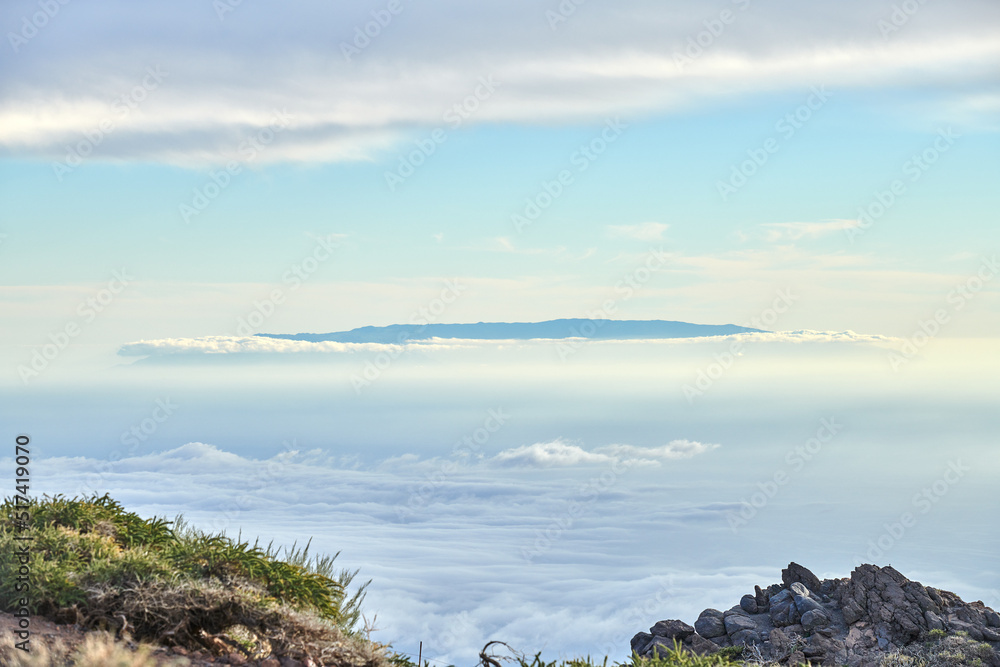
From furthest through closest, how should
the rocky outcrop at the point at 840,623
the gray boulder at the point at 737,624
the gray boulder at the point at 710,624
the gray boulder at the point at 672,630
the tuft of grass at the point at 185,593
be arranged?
the gray boulder at the point at 672,630 < the gray boulder at the point at 710,624 < the gray boulder at the point at 737,624 < the rocky outcrop at the point at 840,623 < the tuft of grass at the point at 185,593

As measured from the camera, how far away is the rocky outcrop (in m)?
14.7

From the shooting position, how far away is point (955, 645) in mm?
14141

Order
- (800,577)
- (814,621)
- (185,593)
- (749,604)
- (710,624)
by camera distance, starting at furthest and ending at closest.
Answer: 1. (800,577)
2. (749,604)
3. (710,624)
4. (814,621)
5. (185,593)

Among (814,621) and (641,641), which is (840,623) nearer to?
(814,621)

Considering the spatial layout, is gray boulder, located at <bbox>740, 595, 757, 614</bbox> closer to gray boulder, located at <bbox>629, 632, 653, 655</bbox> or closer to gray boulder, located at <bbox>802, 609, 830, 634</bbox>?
gray boulder, located at <bbox>802, 609, 830, 634</bbox>

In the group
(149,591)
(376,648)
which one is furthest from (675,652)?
A: (149,591)

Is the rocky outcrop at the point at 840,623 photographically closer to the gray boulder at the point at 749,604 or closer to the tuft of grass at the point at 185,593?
the gray boulder at the point at 749,604

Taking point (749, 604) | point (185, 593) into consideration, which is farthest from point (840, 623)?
point (185, 593)

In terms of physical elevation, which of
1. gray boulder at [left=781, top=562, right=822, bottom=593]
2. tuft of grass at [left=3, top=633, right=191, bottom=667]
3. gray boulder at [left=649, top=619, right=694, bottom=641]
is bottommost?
tuft of grass at [left=3, top=633, right=191, bottom=667]

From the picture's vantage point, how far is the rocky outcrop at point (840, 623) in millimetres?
14734

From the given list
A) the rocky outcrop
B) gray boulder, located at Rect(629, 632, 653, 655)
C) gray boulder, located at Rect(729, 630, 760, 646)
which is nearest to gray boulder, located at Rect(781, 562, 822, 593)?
the rocky outcrop

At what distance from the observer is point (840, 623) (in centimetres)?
1602

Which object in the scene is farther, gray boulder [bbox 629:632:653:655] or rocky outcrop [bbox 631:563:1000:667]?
gray boulder [bbox 629:632:653:655]

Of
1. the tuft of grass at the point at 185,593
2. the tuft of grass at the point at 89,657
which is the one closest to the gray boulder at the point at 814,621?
the tuft of grass at the point at 185,593
